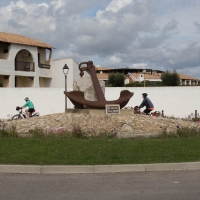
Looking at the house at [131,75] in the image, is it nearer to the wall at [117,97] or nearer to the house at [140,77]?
the house at [140,77]

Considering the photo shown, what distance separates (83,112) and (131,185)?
9465 mm

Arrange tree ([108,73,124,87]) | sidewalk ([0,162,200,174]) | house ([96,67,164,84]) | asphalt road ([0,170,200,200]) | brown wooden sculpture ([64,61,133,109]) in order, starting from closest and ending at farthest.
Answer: asphalt road ([0,170,200,200]), sidewalk ([0,162,200,174]), brown wooden sculpture ([64,61,133,109]), tree ([108,73,124,87]), house ([96,67,164,84])

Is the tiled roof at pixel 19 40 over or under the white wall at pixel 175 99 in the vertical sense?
over

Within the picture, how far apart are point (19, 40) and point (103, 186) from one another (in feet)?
121

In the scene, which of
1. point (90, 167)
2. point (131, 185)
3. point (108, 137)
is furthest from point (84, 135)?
point (131, 185)

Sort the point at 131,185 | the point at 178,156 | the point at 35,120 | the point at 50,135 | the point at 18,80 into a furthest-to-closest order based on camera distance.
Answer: the point at 18,80 → the point at 35,120 → the point at 50,135 → the point at 178,156 → the point at 131,185

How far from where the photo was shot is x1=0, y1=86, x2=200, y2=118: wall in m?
28.9

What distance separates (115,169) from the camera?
898 centimetres

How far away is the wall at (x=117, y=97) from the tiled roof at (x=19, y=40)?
12436 mm

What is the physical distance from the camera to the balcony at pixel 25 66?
4288 cm

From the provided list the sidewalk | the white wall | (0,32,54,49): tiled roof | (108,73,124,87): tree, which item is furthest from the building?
the sidewalk

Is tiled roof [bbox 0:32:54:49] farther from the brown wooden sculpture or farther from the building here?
the brown wooden sculpture

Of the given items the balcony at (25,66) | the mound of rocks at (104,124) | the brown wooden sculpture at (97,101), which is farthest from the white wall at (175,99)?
the balcony at (25,66)

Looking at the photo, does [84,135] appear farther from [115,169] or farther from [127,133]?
[115,169]
